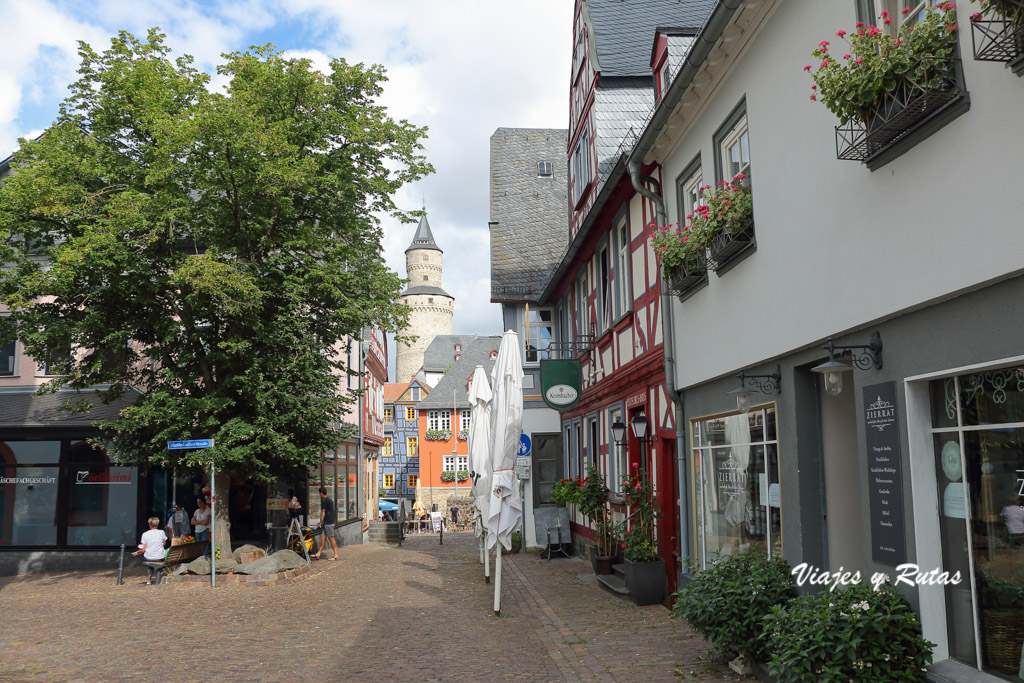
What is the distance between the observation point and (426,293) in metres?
107

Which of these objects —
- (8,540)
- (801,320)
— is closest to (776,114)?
(801,320)

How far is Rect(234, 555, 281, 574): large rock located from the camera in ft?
53.2

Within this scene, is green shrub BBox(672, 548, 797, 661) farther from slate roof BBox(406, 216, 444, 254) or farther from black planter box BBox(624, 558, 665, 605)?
slate roof BBox(406, 216, 444, 254)

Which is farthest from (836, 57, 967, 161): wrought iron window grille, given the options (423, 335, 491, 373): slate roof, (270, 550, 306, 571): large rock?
(423, 335, 491, 373): slate roof

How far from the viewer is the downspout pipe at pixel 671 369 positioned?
10.9 meters

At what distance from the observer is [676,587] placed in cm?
1146

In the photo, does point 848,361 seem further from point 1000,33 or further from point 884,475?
point 1000,33

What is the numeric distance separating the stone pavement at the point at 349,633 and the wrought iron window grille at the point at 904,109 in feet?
14.3

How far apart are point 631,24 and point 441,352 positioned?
260 ft

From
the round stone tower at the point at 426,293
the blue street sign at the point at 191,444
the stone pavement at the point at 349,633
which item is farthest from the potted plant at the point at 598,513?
the round stone tower at the point at 426,293

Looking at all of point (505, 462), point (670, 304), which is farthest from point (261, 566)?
point (670, 304)

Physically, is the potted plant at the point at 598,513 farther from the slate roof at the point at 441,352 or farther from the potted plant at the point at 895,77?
the slate roof at the point at 441,352

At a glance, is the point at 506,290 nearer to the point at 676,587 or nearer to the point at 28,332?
the point at 28,332

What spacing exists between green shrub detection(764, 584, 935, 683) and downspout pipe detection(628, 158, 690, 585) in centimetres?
507
